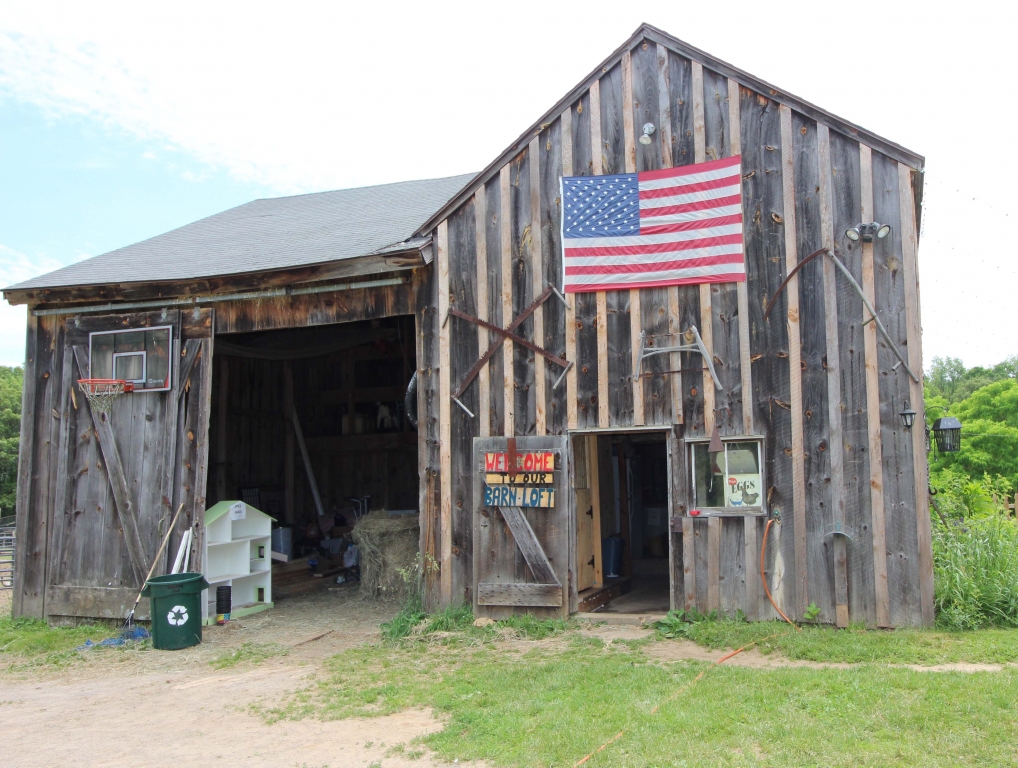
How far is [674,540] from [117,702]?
18.1 ft

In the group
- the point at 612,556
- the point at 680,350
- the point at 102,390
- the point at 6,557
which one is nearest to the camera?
the point at 680,350

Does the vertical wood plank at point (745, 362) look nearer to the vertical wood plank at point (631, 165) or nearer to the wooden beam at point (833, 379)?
the wooden beam at point (833, 379)

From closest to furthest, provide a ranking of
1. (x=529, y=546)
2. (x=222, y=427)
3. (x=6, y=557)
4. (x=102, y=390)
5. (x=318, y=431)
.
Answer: (x=529, y=546) → (x=102, y=390) → (x=222, y=427) → (x=318, y=431) → (x=6, y=557)

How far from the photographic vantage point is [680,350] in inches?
349

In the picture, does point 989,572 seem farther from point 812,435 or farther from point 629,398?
point 629,398

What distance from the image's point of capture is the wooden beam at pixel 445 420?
380 inches

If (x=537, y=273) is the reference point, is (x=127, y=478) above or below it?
below

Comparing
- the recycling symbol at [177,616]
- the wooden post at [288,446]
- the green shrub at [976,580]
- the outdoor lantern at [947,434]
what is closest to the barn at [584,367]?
the green shrub at [976,580]

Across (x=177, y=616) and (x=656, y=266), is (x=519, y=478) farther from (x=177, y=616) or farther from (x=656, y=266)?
(x=177, y=616)

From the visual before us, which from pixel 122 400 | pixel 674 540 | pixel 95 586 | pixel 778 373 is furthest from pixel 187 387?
pixel 778 373

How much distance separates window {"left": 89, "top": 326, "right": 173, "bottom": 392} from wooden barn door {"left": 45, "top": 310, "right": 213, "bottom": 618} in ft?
0.24

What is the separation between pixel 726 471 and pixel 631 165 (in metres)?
3.50

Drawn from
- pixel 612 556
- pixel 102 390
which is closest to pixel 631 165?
pixel 612 556

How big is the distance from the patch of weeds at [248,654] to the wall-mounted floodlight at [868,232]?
7.23 metres
